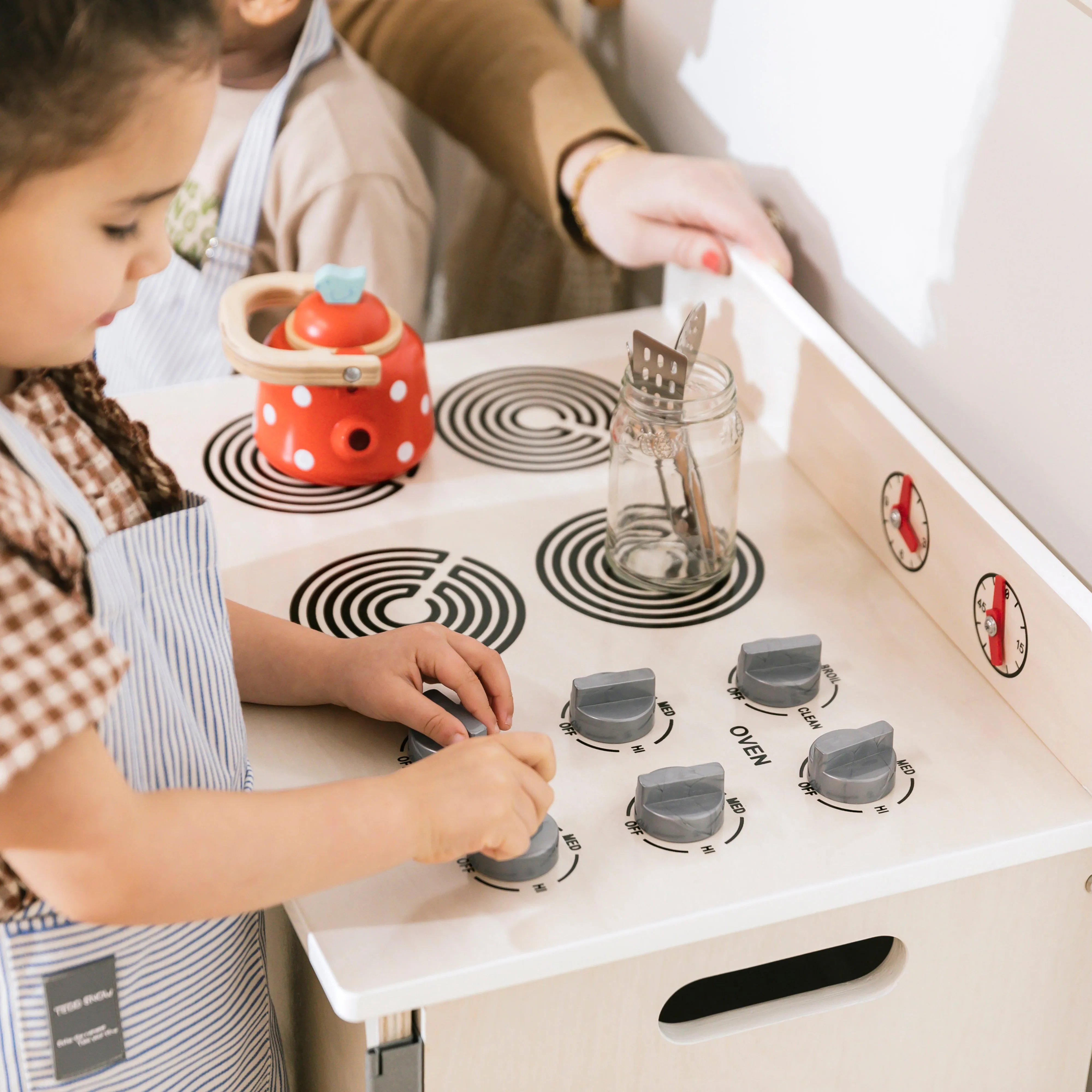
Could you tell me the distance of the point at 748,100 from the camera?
3.65 feet

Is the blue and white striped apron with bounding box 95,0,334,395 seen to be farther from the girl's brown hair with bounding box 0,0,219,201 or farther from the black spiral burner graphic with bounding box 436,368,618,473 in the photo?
the girl's brown hair with bounding box 0,0,219,201

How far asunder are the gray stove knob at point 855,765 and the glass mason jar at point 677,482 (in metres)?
0.18

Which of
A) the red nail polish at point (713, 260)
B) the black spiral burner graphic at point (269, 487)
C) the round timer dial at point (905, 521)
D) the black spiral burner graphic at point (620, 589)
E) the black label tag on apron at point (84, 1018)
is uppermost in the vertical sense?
the red nail polish at point (713, 260)

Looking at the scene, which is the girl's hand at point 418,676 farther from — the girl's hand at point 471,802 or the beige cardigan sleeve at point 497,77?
the beige cardigan sleeve at point 497,77

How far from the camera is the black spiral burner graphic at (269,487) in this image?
0.92 metres

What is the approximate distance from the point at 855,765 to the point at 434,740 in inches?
8.4

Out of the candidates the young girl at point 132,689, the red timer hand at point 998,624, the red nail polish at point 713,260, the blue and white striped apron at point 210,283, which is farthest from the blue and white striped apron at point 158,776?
the blue and white striped apron at point 210,283

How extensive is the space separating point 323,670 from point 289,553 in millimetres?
157

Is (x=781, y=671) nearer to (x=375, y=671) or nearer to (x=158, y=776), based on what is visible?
(x=375, y=671)

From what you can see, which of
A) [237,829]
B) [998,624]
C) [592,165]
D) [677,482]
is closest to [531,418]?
[677,482]

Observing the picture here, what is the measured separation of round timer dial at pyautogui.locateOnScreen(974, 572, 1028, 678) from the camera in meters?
0.74

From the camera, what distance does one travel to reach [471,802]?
0.61 meters

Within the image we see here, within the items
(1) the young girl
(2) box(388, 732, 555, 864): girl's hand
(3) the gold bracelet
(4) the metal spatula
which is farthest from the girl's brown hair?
(3) the gold bracelet

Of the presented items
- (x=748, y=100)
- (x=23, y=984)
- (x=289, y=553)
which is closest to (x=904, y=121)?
(x=748, y=100)
